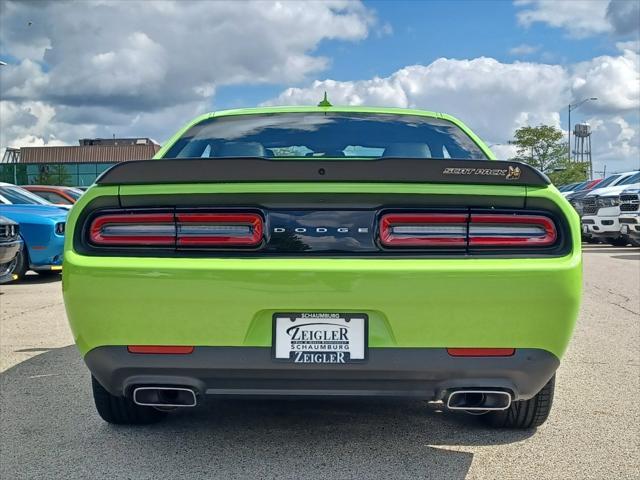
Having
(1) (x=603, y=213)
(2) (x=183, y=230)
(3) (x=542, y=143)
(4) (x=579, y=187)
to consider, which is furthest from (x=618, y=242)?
(3) (x=542, y=143)

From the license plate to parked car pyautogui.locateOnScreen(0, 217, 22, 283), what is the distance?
446 centimetres

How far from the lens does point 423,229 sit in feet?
8.18

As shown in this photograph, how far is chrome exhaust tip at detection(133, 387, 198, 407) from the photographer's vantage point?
2.60m

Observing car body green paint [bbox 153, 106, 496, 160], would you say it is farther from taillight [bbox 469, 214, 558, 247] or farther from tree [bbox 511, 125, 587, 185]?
tree [bbox 511, 125, 587, 185]

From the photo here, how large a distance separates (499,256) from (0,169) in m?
79.4

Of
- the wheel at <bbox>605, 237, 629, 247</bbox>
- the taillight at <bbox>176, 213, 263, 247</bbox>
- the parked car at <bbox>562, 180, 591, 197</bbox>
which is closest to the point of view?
the taillight at <bbox>176, 213, 263, 247</bbox>

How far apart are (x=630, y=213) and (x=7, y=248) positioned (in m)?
11.6

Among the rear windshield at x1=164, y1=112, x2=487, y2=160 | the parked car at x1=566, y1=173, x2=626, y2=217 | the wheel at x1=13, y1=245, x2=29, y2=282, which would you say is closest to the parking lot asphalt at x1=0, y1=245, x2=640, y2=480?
the rear windshield at x1=164, y1=112, x2=487, y2=160

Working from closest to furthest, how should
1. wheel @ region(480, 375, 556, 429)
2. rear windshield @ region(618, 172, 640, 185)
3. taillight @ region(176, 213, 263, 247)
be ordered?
taillight @ region(176, 213, 263, 247)
wheel @ region(480, 375, 556, 429)
rear windshield @ region(618, 172, 640, 185)

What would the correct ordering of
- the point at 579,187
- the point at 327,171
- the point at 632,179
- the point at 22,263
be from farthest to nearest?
1. the point at 579,187
2. the point at 632,179
3. the point at 22,263
4. the point at 327,171

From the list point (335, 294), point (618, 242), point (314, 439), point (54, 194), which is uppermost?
point (54, 194)

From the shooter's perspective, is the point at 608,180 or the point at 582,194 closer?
the point at 582,194

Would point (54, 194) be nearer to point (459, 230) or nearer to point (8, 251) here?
point (8, 251)

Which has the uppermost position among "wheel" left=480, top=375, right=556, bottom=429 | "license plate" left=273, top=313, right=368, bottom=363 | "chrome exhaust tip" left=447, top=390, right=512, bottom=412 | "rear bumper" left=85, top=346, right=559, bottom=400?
"license plate" left=273, top=313, right=368, bottom=363
